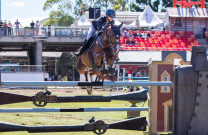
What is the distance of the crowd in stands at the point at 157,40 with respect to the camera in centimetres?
2260

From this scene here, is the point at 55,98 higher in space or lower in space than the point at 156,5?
lower

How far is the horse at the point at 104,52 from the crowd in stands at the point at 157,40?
1583 cm

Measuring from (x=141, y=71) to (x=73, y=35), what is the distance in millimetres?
6313

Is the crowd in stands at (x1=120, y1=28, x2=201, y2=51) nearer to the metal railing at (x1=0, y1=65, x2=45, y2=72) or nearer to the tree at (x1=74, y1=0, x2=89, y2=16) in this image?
the metal railing at (x1=0, y1=65, x2=45, y2=72)

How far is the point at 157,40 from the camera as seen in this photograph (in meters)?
24.1

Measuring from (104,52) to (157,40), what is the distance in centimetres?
1885

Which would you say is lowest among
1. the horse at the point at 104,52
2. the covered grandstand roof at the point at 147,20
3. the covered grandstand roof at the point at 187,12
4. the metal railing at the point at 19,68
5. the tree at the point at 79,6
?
the metal railing at the point at 19,68

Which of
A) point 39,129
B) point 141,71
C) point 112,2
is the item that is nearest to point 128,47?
point 141,71

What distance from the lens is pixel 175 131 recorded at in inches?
78.2

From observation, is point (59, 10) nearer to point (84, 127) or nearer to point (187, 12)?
point (187, 12)

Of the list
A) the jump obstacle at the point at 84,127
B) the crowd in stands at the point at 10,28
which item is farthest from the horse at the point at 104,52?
the crowd in stands at the point at 10,28

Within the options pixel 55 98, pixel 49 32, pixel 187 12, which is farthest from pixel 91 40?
pixel 187 12

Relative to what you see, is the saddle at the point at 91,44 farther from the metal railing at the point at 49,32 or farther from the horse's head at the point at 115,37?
the metal railing at the point at 49,32

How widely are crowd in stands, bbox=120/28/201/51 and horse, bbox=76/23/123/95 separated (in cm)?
Answer: 1583
